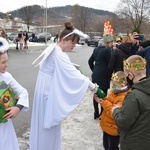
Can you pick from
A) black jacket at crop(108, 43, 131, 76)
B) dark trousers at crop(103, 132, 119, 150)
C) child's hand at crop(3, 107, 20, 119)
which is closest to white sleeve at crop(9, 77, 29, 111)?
child's hand at crop(3, 107, 20, 119)

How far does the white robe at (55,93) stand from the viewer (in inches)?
120

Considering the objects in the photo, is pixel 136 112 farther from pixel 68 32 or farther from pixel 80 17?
pixel 80 17

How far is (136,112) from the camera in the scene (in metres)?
2.16

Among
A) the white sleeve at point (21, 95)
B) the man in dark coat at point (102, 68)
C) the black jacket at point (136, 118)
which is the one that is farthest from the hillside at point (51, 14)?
the black jacket at point (136, 118)

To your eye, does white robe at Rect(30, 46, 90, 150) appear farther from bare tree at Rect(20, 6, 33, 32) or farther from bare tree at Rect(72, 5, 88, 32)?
bare tree at Rect(72, 5, 88, 32)

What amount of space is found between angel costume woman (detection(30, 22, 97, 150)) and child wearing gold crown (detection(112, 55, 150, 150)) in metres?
0.73

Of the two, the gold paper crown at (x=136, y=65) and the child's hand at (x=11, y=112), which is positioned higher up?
the gold paper crown at (x=136, y=65)

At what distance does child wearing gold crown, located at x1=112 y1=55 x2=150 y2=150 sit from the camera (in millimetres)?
2140

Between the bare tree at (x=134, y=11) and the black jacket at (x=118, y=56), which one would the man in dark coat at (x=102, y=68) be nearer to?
the black jacket at (x=118, y=56)

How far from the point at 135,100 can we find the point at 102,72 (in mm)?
3336

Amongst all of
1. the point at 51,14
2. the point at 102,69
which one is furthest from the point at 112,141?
the point at 51,14

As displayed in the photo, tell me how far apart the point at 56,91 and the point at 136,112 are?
115cm

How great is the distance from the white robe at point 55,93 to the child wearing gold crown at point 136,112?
73 cm

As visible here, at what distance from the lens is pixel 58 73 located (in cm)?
306
